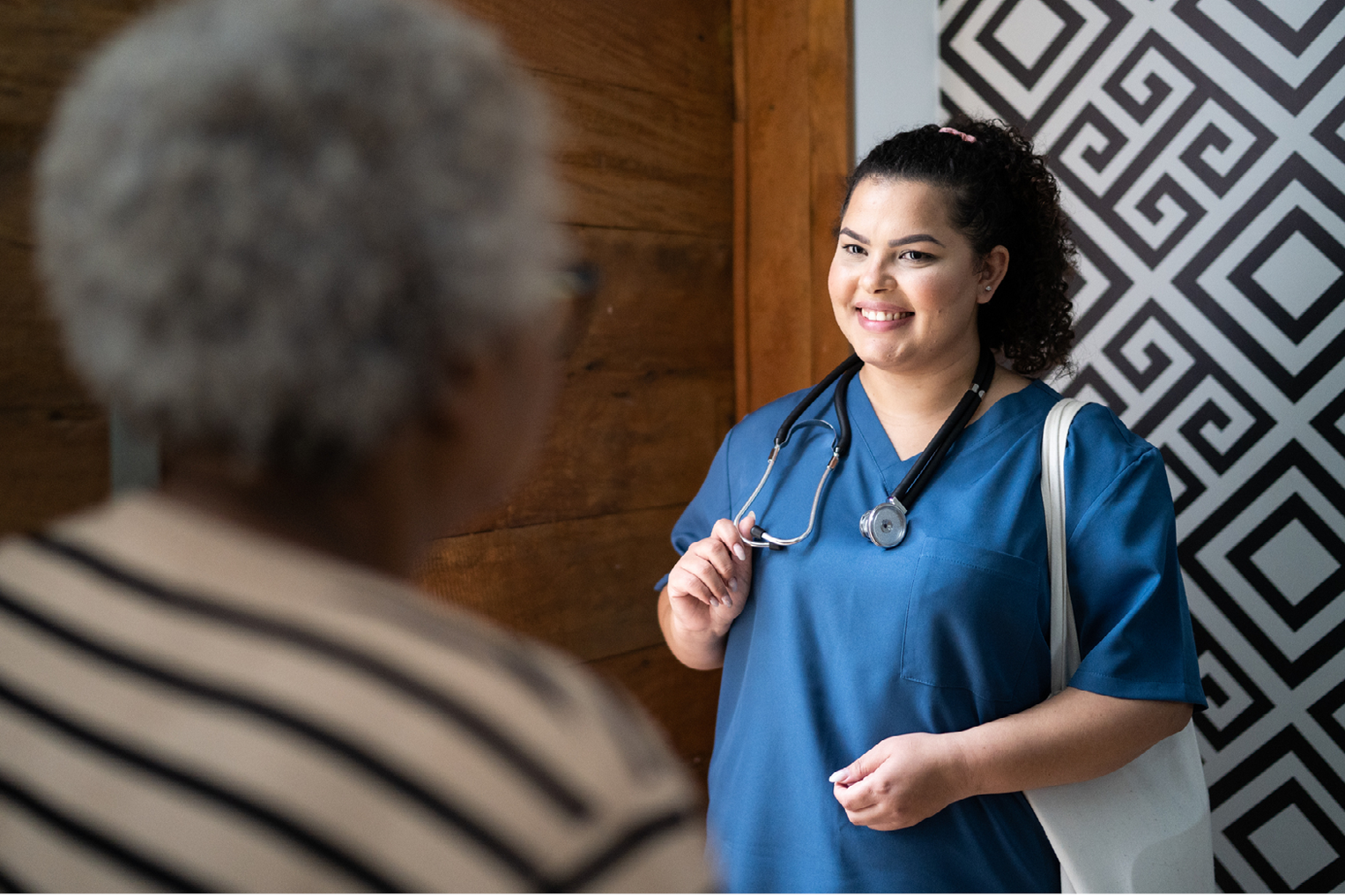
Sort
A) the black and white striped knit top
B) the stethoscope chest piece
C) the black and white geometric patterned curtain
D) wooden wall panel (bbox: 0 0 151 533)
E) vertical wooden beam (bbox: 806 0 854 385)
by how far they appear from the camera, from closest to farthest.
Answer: the black and white striped knit top
wooden wall panel (bbox: 0 0 151 533)
the stethoscope chest piece
the black and white geometric patterned curtain
vertical wooden beam (bbox: 806 0 854 385)

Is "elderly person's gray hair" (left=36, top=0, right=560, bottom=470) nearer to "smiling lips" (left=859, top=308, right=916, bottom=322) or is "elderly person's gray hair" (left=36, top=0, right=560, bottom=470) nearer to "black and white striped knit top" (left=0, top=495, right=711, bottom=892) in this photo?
"black and white striped knit top" (left=0, top=495, right=711, bottom=892)

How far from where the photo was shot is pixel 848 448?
41.9 inches

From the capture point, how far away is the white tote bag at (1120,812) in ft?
2.97

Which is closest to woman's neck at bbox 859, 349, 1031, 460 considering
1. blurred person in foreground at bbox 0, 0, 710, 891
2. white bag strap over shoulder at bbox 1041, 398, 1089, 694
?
white bag strap over shoulder at bbox 1041, 398, 1089, 694

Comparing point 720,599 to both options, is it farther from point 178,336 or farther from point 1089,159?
point 1089,159

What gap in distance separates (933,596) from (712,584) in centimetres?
23

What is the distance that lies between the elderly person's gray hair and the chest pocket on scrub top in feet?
2.18

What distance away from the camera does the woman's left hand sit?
2.85 ft

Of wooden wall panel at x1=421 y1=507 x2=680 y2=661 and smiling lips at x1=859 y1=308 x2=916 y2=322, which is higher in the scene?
smiling lips at x1=859 y1=308 x2=916 y2=322

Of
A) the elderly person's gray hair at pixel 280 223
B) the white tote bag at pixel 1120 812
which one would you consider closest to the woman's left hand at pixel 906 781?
the white tote bag at pixel 1120 812

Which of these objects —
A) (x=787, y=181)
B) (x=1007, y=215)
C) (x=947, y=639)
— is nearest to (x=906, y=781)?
(x=947, y=639)

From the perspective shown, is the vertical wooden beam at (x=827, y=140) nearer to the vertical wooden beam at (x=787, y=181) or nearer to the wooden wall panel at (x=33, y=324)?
the vertical wooden beam at (x=787, y=181)

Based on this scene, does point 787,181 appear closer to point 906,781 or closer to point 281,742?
point 906,781

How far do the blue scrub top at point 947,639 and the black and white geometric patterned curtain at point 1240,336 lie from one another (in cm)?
46
